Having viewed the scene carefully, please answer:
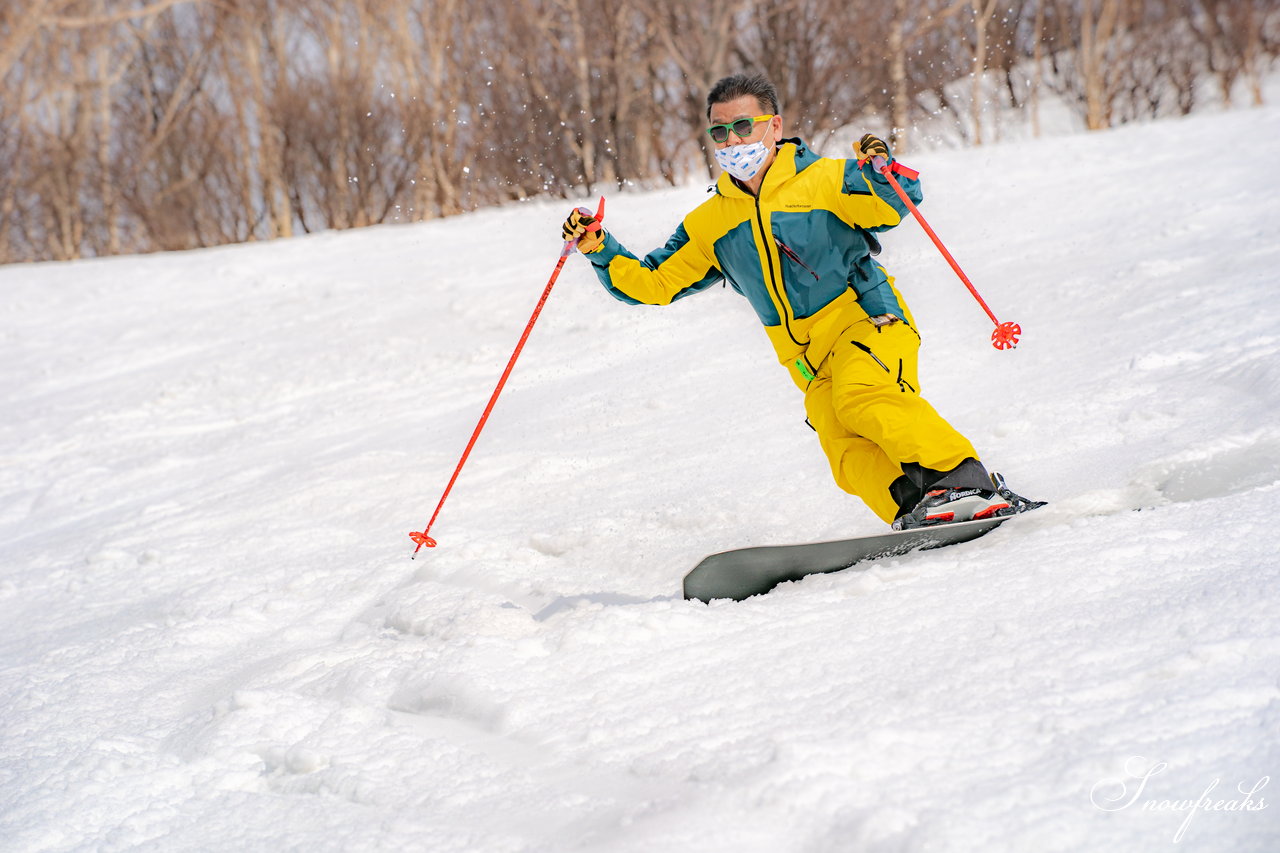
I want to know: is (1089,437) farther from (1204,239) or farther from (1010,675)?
(1204,239)

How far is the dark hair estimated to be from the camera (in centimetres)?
330

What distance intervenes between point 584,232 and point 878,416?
4.05 feet

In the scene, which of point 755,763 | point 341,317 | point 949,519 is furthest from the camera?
point 341,317

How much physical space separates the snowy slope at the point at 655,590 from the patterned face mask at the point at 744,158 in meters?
1.30

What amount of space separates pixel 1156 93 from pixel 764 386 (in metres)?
21.2

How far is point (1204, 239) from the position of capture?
6.79 m

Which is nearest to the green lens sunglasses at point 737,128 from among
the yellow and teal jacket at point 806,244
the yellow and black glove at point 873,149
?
the yellow and teal jacket at point 806,244

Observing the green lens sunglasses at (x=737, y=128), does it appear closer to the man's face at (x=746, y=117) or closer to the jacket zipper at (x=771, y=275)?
the man's face at (x=746, y=117)

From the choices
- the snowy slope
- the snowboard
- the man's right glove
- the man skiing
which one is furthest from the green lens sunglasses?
the snowy slope

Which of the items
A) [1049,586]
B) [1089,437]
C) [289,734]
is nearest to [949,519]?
[1049,586]

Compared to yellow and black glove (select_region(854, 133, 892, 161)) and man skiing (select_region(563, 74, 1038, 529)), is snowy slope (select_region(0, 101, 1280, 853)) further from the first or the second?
yellow and black glove (select_region(854, 133, 892, 161))

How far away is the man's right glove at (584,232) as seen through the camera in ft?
11.8

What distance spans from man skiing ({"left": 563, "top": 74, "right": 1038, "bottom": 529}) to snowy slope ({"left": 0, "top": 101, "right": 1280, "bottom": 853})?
10.6 inches

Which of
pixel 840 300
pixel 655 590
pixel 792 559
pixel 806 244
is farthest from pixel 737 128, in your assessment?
pixel 655 590
